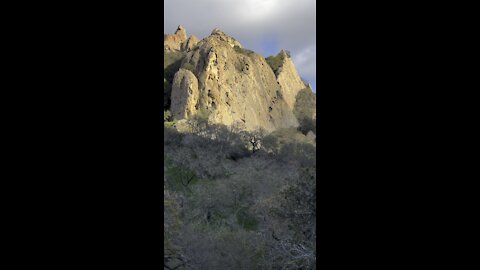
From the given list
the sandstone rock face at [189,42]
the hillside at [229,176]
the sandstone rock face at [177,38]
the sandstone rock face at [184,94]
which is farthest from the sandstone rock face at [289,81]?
the sandstone rock face at [177,38]

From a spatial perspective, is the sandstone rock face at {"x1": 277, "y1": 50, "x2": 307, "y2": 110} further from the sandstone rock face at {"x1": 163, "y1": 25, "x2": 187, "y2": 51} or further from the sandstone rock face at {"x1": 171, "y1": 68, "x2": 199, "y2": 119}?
the sandstone rock face at {"x1": 163, "y1": 25, "x2": 187, "y2": 51}

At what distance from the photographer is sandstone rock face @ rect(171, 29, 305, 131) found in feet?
100

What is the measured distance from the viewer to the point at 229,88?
108ft

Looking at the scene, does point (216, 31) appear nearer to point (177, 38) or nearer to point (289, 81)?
point (177, 38)

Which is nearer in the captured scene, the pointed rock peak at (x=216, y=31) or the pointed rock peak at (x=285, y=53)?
the pointed rock peak at (x=216, y=31)

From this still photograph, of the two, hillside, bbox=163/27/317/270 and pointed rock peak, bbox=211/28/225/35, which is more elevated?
pointed rock peak, bbox=211/28/225/35

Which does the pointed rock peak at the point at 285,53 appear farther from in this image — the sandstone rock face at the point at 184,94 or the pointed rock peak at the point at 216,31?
the sandstone rock face at the point at 184,94

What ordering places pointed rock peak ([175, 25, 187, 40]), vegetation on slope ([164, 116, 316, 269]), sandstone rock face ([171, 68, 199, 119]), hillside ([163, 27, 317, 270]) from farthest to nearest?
pointed rock peak ([175, 25, 187, 40]) < sandstone rock face ([171, 68, 199, 119]) < hillside ([163, 27, 317, 270]) < vegetation on slope ([164, 116, 316, 269])

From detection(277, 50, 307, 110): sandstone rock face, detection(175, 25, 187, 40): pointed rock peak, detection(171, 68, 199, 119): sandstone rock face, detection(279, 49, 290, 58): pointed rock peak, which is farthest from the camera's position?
detection(279, 49, 290, 58): pointed rock peak

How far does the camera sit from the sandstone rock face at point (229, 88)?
30594 mm

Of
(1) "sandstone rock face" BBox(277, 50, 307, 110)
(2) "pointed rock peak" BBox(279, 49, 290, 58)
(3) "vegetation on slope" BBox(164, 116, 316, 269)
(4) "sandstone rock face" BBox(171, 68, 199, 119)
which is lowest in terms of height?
(3) "vegetation on slope" BBox(164, 116, 316, 269)

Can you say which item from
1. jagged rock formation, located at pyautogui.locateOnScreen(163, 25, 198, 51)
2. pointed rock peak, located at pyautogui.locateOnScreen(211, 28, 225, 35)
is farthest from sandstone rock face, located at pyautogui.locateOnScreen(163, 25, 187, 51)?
pointed rock peak, located at pyautogui.locateOnScreen(211, 28, 225, 35)
